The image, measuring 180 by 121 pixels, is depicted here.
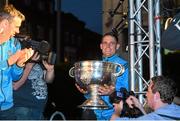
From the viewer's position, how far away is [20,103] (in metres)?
4.24

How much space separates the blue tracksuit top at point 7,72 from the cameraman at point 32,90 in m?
0.10

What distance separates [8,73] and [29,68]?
0.83ft

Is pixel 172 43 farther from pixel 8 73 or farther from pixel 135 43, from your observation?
pixel 8 73

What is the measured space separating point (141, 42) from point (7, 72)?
1.74 metres

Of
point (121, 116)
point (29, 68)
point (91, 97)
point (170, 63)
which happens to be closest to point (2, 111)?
point (29, 68)

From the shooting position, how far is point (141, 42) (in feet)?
16.8

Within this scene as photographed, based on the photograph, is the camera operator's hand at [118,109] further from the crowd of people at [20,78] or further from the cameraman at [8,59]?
the cameraman at [8,59]

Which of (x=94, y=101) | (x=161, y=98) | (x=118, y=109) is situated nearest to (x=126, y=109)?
(x=118, y=109)

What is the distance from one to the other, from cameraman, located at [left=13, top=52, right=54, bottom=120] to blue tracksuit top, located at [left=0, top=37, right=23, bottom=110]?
10 centimetres

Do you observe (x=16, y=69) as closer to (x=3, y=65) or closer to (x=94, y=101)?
(x=3, y=65)

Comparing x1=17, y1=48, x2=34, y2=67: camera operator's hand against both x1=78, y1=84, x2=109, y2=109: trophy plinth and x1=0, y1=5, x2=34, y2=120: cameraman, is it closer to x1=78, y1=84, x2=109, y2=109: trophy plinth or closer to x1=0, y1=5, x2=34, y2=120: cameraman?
x1=0, y1=5, x2=34, y2=120: cameraman

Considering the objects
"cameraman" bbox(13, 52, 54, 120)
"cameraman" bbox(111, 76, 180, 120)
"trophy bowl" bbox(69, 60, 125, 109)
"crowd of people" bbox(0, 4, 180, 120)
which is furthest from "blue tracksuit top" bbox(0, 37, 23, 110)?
"cameraman" bbox(111, 76, 180, 120)

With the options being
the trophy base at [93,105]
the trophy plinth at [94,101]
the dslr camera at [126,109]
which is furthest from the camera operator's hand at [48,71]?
the dslr camera at [126,109]

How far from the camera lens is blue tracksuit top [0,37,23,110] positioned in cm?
403
